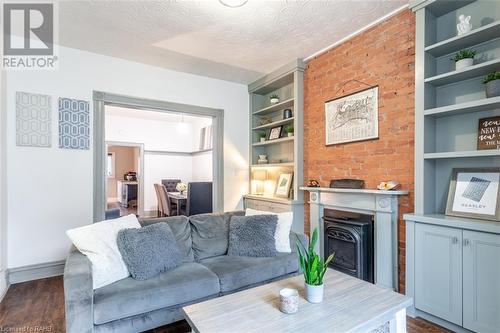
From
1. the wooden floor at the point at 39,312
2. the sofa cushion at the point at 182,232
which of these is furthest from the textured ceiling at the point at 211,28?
the wooden floor at the point at 39,312

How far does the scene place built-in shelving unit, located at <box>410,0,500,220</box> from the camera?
6.96 feet

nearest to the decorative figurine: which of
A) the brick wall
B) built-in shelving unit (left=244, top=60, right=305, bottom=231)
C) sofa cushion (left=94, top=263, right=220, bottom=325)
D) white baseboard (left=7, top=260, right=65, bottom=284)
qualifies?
the brick wall

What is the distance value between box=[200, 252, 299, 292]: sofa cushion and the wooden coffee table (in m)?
0.48

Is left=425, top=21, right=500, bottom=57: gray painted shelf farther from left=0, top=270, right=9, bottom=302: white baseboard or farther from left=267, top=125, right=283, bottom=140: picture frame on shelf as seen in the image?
left=0, top=270, right=9, bottom=302: white baseboard

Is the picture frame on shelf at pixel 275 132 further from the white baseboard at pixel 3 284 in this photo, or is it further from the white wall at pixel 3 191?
the white baseboard at pixel 3 284

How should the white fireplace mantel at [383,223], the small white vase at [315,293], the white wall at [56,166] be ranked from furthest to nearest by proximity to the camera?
the white wall at [56,166] → the white fireplace mantel at [383,223] → the small white vase at [315,293]

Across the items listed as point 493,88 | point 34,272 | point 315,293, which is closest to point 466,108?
point 493,88

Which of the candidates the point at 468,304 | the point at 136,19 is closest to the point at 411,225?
the point at 468,304

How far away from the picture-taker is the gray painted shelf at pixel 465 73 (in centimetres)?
194

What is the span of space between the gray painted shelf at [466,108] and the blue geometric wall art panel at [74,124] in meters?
3.77

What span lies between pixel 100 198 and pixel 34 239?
0.80 m

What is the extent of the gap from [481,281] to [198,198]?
14.4ft

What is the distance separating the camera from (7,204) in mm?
2996

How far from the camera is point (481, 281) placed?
6.14 ft
